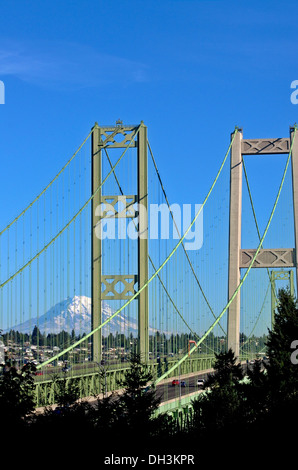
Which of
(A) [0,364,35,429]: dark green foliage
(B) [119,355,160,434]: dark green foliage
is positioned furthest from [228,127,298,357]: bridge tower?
(A) [0,364,35,429]: dark green foliage

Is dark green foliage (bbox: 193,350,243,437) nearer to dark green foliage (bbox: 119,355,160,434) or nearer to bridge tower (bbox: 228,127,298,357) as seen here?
dark green foliage (bbox: 119,355,160,434)

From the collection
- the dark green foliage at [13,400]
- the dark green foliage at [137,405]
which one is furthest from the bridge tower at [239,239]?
the dark green foliage at [13,400]

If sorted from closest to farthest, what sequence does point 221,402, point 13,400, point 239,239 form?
point 13,400, point 221,402, point 239,239

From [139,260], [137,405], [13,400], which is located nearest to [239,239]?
[139,260]

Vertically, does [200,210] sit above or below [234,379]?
above

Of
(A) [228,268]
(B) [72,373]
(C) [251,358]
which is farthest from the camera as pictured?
(C) [251,358]

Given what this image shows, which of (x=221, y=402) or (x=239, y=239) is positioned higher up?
(x=239, y=239)

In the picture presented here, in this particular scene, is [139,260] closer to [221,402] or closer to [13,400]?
[221,402]

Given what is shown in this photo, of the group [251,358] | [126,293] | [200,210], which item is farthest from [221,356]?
[251,358]
